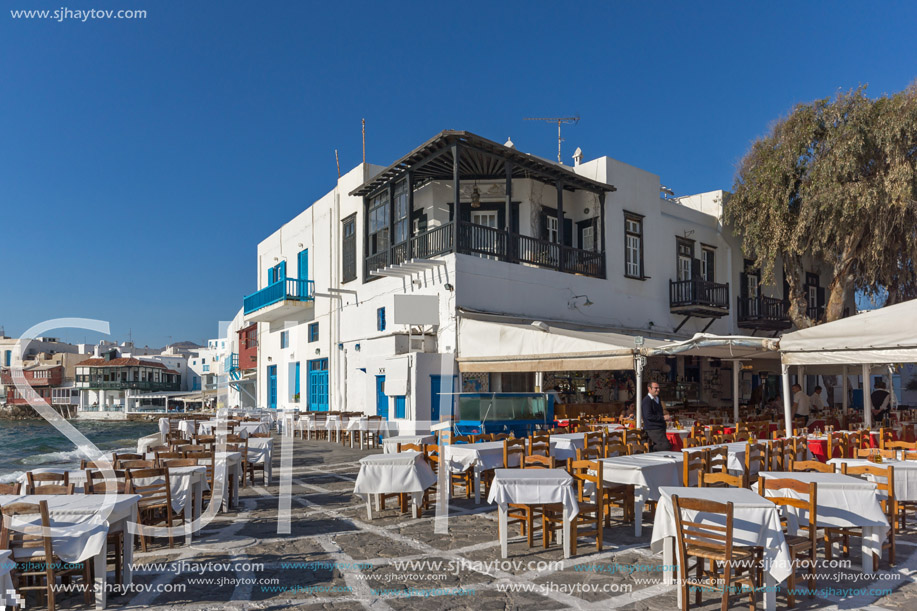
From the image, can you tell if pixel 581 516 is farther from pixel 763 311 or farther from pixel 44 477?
pixel 763 311

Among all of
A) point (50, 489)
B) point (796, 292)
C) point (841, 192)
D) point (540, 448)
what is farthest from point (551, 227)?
point (50, 489)

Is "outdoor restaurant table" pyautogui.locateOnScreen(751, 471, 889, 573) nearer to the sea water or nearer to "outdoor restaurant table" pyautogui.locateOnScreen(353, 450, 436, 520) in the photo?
Result: "outdoor restaurant table" pyautogui.locateOnScreen(353, 450, 436, 520)

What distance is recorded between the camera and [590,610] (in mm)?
4973

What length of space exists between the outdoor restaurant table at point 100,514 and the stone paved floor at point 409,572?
0.79 feet

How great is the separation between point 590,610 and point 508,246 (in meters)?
13.7

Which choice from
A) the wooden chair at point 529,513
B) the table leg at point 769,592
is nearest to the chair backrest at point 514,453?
the wooden chair at point 529,513

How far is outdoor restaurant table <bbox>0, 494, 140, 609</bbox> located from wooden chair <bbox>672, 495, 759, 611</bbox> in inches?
175

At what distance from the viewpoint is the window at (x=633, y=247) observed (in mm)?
21125

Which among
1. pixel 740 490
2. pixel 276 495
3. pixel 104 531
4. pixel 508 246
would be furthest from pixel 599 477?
pixel 508 246

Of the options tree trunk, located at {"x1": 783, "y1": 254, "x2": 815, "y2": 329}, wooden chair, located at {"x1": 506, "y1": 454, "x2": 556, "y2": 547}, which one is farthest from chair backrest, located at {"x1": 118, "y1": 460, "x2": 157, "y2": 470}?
tree trunk, located at {"x1": 783, "y1": 254, "x2": 815, "y2": 329}

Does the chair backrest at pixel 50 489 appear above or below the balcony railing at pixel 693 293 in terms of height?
below

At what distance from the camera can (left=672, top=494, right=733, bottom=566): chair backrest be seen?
471 cm

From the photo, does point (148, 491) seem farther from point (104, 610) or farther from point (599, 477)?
point (599, 477)

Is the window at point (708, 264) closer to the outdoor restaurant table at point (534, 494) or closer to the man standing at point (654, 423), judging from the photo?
the man standing at point (654, 423)
